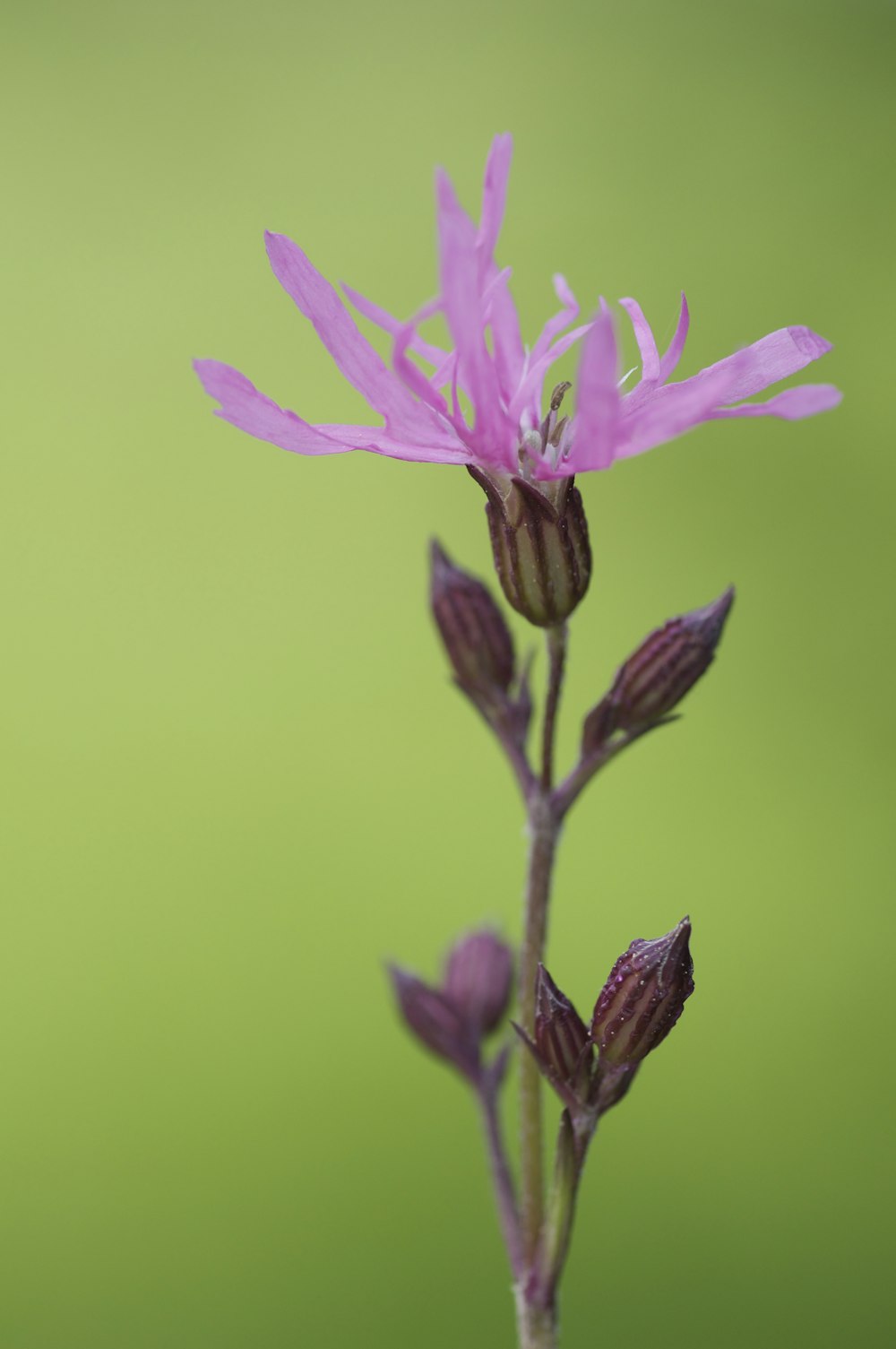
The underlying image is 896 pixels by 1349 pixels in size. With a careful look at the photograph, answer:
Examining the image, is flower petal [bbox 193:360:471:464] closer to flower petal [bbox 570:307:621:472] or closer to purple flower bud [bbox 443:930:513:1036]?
A: flower petal [bbox 570:307:621:472]

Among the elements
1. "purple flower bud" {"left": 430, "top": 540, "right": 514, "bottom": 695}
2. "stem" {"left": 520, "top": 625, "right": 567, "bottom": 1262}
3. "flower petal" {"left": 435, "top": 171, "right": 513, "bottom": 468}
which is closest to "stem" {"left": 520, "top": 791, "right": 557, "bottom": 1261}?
"stem" {"left": 520, "top": 625, "right": 567, "bottom": 1262}

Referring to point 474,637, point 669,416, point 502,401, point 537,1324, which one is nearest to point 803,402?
point 669,416

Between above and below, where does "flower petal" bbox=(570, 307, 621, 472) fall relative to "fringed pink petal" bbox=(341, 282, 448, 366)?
below

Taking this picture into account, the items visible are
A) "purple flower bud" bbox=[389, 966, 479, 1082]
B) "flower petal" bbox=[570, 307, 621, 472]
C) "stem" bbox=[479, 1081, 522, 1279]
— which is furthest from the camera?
"purple flower bud" bbox=[389, 966, 479, 1082]

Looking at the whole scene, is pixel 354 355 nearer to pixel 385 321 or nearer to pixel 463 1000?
pixel 385 321

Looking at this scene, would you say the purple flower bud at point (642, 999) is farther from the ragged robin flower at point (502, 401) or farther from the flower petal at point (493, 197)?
the flower petal at point (493, 197)

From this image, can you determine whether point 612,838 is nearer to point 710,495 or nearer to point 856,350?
point 710,495

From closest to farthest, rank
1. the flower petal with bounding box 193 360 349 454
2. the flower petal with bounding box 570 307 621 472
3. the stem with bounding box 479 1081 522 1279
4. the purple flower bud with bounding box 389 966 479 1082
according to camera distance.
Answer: the flower petal with bounding box 570 307 621 472 < the flower petal with bounding box 193 360 349 454 < the stem with bounding box 479 1081 522 1279 < the purple flower bud with bounding box 389 966 479 1082

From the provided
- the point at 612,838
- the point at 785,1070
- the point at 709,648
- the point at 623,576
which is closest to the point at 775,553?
the point at 623,576
